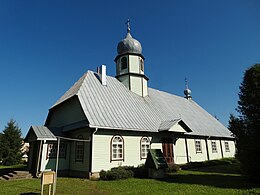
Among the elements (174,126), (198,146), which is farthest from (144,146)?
(198,146)

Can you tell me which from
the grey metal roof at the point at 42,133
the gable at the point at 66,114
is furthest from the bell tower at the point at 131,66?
the grey metal roof at the point at 42,133

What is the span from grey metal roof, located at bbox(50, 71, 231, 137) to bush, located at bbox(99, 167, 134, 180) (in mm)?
3016

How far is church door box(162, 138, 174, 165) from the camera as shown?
17873 millimetres

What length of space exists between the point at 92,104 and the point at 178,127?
320 inches

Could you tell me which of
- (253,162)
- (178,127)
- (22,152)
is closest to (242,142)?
(253,162)

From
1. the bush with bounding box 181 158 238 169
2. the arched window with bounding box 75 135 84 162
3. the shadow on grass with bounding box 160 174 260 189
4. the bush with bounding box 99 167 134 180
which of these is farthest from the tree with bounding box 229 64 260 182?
the arched window with bounding box 75 135 84 162

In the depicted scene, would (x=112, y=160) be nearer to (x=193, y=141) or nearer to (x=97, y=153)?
(x=97, y=153)

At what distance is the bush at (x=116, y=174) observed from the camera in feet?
42.4

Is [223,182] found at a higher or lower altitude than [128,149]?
lower

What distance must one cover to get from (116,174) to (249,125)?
8.52m

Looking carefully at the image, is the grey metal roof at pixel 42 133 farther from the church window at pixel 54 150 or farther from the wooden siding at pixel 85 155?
the wooden siding at pixel 85 155

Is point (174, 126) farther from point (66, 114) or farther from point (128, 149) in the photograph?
point (66, 114)

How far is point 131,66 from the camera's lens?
22406mm

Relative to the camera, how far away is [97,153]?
1385cm
